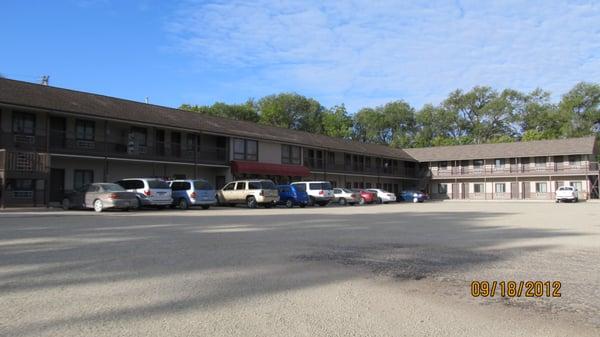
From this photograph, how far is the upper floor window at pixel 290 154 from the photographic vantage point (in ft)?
146

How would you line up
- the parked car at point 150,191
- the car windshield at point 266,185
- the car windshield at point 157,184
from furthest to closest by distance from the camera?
the car windshield at point 266,185 → the car windshield at point 157,184 → the parked car at point 150,191

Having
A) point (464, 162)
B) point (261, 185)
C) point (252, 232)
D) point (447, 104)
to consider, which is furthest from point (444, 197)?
point (252, 232)

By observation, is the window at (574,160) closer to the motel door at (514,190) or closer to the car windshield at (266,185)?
the motel door at (514,190)

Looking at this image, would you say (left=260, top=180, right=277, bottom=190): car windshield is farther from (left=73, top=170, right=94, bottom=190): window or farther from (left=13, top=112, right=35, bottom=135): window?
(left=13, top=112, right=35, bottom=135): window

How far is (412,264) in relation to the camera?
8.46m

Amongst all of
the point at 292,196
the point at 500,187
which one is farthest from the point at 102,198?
the point at 500,187

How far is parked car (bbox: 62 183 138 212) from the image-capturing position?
2158 centimetres

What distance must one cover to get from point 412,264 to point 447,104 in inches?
3431

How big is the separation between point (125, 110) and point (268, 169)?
12065 mm

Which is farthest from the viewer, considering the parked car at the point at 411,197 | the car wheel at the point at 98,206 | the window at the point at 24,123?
the parked car at the point at 411,197

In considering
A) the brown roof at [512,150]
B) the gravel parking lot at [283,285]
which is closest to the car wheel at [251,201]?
the gravel parking lot at [283,285]

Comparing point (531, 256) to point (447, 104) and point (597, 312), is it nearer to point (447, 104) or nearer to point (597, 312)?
point (597, 312)

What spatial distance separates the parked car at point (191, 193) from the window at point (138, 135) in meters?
7.49

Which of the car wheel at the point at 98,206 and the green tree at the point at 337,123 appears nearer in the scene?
the car wheel at the point at 98,206
